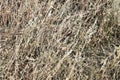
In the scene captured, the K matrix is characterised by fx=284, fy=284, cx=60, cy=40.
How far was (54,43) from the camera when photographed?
2.07 meters

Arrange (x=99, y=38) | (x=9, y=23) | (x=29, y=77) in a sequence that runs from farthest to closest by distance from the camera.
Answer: (x=99, y=38) < (x=9, y=23) < (x=29, y=77)

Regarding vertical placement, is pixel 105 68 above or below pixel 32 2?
below

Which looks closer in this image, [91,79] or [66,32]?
[91,79]

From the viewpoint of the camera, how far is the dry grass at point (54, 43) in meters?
1.96

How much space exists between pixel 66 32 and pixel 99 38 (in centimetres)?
32

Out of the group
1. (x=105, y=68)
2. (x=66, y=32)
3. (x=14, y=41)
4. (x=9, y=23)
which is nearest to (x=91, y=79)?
(x=105, y=68)

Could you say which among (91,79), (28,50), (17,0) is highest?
(17,0)

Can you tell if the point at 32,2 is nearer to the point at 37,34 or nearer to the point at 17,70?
the point at 37,34

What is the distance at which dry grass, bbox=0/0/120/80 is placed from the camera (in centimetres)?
196

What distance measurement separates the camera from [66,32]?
2.23 m

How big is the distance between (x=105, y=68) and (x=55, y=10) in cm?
62

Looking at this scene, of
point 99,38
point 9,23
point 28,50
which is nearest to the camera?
point 28,50

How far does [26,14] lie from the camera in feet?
7.53

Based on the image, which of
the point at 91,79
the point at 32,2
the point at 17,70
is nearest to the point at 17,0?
the point at 32,2
